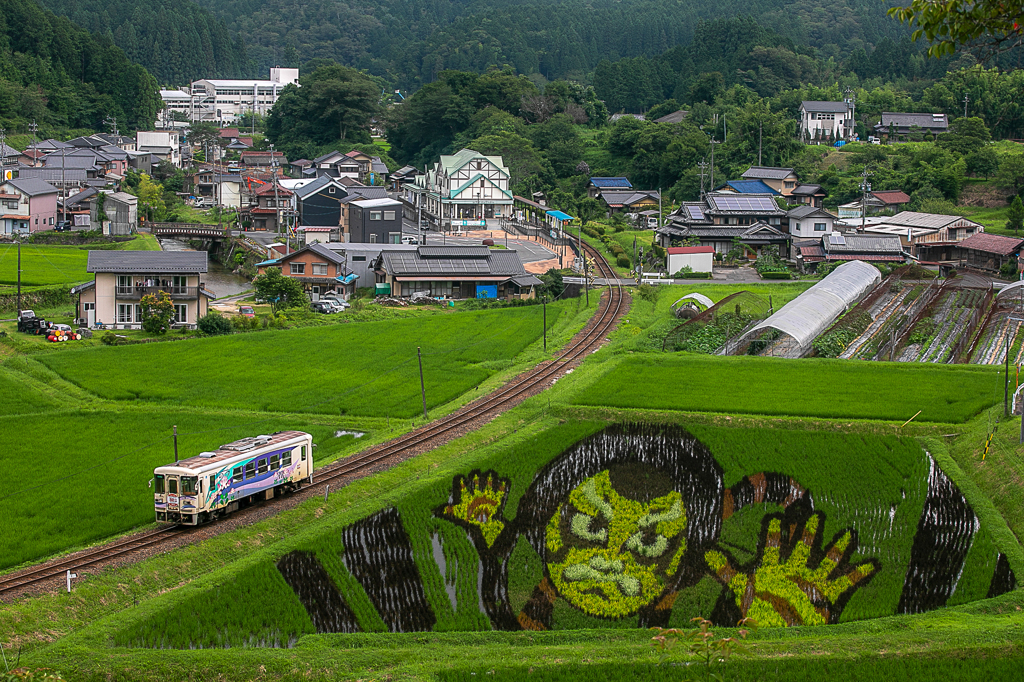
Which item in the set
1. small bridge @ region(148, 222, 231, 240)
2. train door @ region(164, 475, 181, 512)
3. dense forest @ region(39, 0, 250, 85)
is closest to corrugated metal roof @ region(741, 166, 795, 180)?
small bridge @ region(148, 222, 231, 240)

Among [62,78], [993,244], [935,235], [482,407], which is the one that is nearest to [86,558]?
[482,407]

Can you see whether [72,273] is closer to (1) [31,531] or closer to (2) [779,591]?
(1) [31,531]

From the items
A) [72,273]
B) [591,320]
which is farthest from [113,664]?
[72,273]

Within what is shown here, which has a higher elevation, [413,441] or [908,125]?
[908,125]

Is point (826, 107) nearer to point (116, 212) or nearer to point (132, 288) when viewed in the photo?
point (116, 212)

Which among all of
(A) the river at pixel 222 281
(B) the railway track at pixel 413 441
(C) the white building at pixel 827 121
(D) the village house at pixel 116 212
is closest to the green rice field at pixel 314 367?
(B) the railway track at pixel 413 441

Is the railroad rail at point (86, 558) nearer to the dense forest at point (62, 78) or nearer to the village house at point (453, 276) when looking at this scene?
the village house at point (453, 276)
